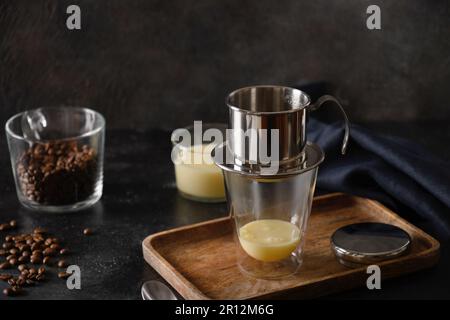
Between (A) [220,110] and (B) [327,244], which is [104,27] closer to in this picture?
(A) [220,110]

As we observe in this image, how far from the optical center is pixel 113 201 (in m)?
1.80

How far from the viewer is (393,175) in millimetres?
1735

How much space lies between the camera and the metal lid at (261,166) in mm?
1429

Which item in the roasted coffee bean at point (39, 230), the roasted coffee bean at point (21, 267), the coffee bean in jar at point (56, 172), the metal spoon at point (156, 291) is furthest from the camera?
the coffee bean in jar at point (56, 172)

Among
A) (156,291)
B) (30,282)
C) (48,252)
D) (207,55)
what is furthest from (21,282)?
(207,55)

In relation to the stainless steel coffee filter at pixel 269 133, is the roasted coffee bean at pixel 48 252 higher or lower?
lower

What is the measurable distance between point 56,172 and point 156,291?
17.9 inches

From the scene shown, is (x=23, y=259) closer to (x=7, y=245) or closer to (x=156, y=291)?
(x=7, y=245)

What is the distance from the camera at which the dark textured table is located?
4.71ft

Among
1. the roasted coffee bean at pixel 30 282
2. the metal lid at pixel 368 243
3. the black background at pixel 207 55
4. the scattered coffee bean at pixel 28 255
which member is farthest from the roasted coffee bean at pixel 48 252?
the black background at pixel 207 55

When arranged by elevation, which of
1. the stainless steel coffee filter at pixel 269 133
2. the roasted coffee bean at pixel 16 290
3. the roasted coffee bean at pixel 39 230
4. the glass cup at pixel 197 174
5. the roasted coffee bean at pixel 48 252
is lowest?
the roasted coffee bean at pixel 16 290

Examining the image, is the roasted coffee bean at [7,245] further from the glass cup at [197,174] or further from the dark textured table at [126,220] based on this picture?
the glass cup at [197,174]

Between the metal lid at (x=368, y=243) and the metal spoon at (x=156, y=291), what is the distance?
1.06ft

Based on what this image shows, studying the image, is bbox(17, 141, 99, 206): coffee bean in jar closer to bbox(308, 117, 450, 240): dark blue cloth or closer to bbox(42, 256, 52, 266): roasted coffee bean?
bbox(42, 256, 52, 266): roasted coffee bean
